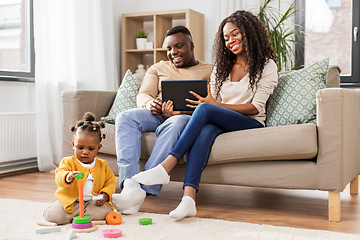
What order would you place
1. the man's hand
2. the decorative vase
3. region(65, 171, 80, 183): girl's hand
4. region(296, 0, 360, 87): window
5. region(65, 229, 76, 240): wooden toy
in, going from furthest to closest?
the decorative vase, region(296, 0, 360, 87): window, the man's hand, region(65, 171, 80, 183): girl's hand, region(65, 229, 76, 240): wooden toy

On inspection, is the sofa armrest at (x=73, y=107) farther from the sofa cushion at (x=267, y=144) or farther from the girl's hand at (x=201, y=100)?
the sofa cushion at (x=267, y=144)

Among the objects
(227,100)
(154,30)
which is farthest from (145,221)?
(154,30)

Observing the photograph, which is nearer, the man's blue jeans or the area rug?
the area rug

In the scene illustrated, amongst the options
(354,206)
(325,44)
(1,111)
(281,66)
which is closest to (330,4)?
(325,44)

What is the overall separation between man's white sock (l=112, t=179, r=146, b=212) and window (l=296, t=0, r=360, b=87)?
244 cm

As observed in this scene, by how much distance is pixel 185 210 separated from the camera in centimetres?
158

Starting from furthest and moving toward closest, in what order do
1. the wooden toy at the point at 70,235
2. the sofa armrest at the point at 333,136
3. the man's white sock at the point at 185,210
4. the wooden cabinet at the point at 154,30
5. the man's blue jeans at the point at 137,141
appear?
the wooden cabinet at the point at 154,30
the man's blue jeans at the point at 137,141
the sofa armrest at the point at 333,136
the man's white sock at the point at 185,210
the wooden toy at the point at 70,235

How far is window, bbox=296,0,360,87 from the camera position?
353 centimetres

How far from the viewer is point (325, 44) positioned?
143 inches

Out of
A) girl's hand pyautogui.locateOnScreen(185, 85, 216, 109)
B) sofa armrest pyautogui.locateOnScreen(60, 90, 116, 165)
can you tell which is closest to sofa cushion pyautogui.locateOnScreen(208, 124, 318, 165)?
girl's hand pyautogui.locateOnScreen(185, 85, 216, 109)

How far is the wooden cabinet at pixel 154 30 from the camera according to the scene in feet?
11.9

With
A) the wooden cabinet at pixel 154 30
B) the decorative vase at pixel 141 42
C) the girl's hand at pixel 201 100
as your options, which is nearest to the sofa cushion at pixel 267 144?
the girl's hand at pixel 201 100

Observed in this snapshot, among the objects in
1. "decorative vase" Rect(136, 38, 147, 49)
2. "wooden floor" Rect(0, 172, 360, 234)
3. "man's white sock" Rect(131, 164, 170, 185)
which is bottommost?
"wooden floor" Rect(0, 172, 360, 234)

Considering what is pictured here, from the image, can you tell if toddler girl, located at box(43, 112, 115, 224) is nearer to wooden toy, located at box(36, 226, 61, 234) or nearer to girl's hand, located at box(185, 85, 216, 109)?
wooden toy, located at box(36, 226, 61, 234)
